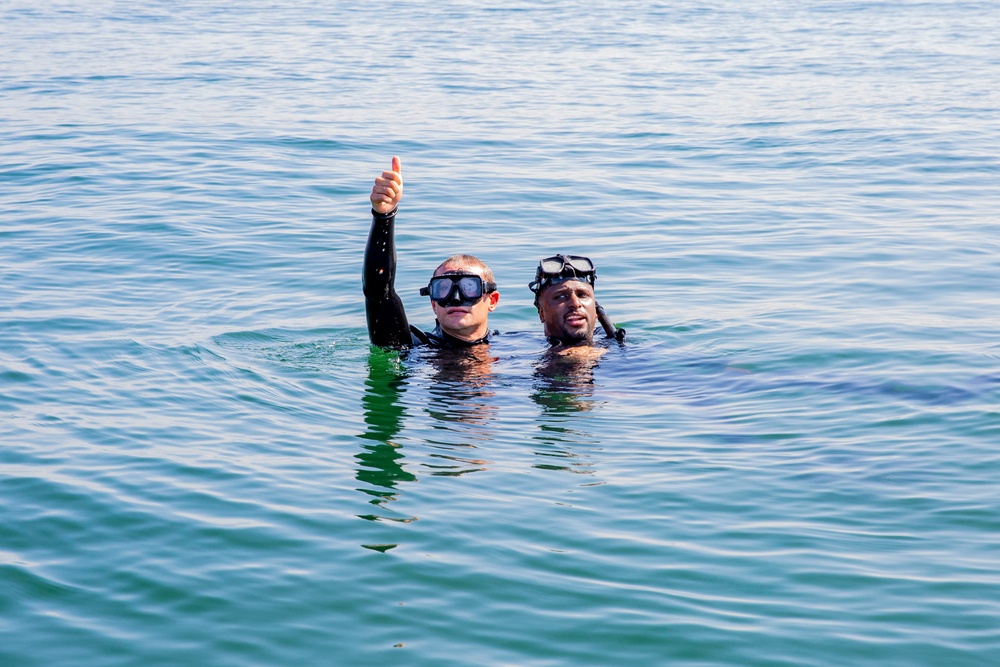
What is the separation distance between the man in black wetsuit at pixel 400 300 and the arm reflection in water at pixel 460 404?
192 millimetres

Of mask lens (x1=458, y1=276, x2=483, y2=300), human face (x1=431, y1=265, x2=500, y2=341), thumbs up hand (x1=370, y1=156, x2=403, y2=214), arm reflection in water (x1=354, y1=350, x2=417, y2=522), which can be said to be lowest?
arm reflection in water (x1=354, y1=350, x2=417, y2=522)

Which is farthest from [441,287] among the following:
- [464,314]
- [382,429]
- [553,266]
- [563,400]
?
[382,429]

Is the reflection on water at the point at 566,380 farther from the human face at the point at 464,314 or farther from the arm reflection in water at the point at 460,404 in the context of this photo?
the human face at the point at 464,314

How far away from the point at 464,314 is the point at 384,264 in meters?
0.96

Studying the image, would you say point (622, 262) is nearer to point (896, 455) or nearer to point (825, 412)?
point (825, 412)

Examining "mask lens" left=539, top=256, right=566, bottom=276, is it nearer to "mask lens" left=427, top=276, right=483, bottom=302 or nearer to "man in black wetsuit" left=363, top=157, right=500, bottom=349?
"man in black wetsuit" left=363, top=157, right=500, bottom=349

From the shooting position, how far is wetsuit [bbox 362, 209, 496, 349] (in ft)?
26.1

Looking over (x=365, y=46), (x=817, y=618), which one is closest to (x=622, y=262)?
(x=817, y=618)

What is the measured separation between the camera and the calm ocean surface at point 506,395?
5000 mm

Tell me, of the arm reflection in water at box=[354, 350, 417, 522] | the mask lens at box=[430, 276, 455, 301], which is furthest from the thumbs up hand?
the arm reflection in water at box=[354, 350, 417, 522]

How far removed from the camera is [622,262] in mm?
12211

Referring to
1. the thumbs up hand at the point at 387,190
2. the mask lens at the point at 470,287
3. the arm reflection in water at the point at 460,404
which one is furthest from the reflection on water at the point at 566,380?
the thumbs up hand at the point at 387,190

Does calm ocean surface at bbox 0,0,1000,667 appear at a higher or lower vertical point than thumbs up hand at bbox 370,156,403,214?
lower

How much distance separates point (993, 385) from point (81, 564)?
234 inches
